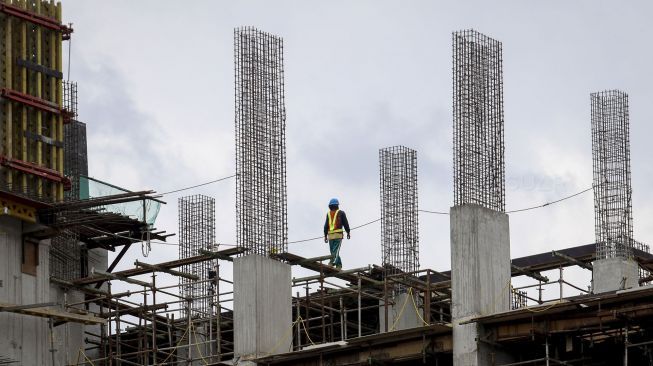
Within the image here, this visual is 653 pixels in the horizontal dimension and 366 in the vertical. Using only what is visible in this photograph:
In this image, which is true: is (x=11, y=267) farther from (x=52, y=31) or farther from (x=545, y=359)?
(x=545, y=359)

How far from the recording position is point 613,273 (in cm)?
6812

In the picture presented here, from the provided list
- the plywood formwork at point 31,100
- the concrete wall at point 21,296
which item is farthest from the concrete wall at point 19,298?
the plywood formwork at point 31,100

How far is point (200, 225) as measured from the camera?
84312 millimetres

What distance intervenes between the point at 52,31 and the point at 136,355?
1205cm

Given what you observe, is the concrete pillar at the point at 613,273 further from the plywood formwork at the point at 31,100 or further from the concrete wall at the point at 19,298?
the concrete wall at the point at 19,298

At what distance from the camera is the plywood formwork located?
68.5 metres

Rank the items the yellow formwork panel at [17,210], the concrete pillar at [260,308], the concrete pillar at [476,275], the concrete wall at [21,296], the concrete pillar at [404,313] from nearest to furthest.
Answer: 1. the concrete pillar at [476,275]
2. the concrete pillar at [260,308]
3. the concrete wall at [21,296]
4. the yellow formwork panel at [17,210]
5. the concrete pillar at [404,313]

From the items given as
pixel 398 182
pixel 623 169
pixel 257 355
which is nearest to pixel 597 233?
pixel 623 169

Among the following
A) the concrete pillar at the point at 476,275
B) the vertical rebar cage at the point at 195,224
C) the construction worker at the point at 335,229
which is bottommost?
the concrete pillar at the point at 476,275

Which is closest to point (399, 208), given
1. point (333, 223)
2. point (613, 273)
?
point (333, 223)

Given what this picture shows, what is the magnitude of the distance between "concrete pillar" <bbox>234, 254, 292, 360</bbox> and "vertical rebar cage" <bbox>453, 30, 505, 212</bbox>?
23.8 ft

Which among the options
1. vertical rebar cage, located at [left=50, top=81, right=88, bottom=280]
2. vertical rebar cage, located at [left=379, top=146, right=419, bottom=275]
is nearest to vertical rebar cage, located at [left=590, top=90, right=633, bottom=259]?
vertical rebar cage, located at [left=379, top=146, right=419, bottom=275]

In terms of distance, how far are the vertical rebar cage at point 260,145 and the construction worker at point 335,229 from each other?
10.7ft

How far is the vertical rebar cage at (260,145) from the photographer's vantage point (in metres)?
66.9
